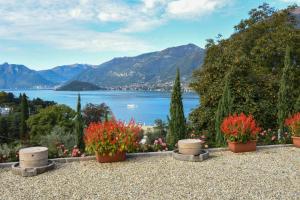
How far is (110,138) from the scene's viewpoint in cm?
840

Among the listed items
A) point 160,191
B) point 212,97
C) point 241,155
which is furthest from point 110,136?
point 212,97

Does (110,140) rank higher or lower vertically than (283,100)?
lower

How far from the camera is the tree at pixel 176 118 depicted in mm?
12102

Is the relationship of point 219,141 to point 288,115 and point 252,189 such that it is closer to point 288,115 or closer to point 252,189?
point 288,115

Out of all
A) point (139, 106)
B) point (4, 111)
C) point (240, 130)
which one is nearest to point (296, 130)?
point (240, 130)

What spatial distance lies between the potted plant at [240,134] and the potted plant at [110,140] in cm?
278

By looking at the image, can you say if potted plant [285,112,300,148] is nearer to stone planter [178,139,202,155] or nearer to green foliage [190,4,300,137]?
green foliage [190,4,300,137]

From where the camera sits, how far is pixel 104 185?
659 cm

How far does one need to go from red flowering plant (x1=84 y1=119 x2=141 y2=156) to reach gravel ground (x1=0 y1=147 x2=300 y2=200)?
13.9 inches

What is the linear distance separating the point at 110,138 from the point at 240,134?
3.60 metres

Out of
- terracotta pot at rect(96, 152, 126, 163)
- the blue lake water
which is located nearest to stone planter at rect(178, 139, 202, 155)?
terracotta pot at rect(96, 152, 126, 163)

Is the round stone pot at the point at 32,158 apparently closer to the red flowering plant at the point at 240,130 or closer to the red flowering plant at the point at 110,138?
the red flowering plant at the point at 110,138

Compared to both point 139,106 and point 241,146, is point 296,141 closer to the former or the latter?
point 241,146

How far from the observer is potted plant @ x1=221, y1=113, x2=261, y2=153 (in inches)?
378
